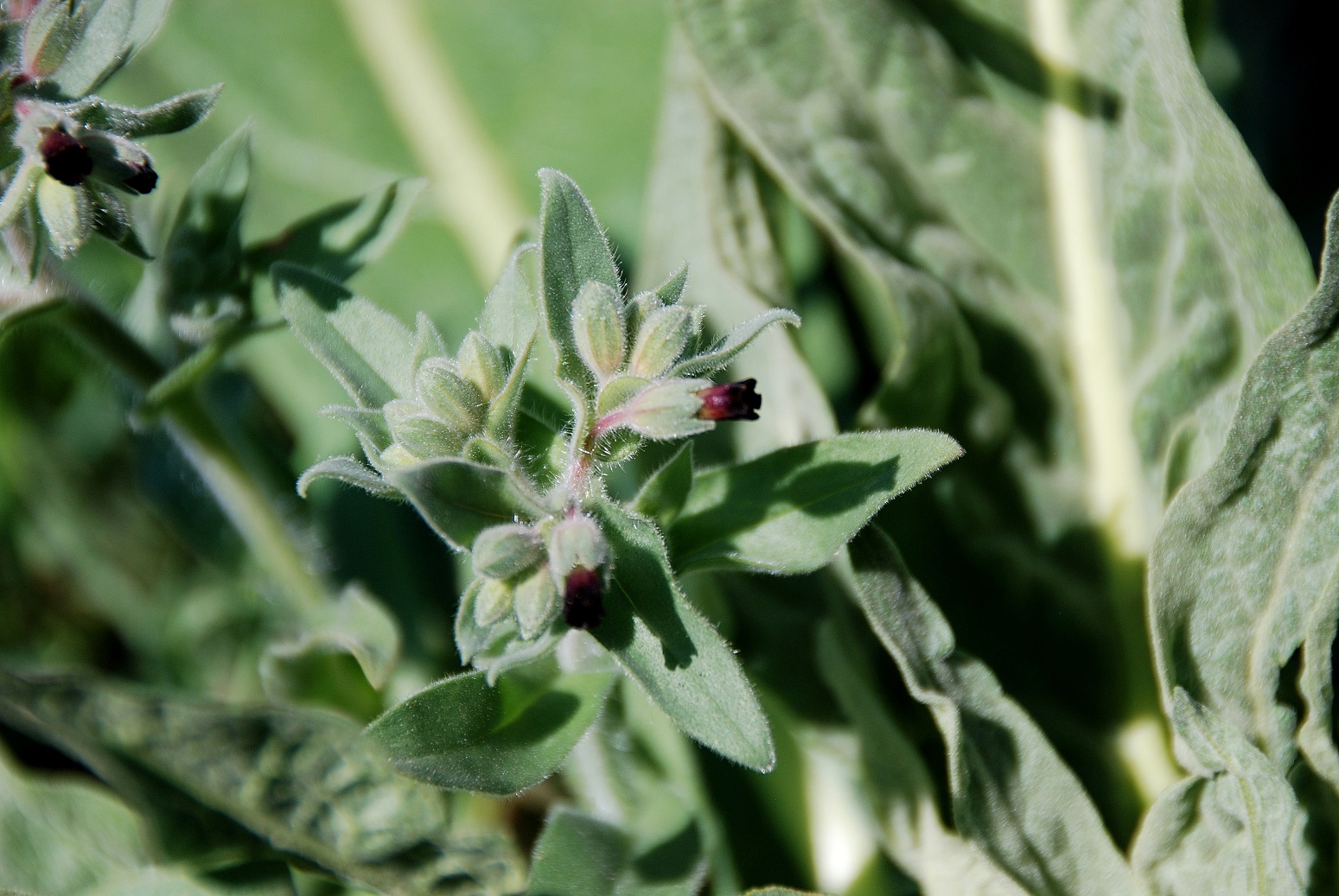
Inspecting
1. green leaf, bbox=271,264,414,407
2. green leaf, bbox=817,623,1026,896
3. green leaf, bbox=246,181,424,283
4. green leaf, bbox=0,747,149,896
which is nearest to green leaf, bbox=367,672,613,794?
green leaf, bbox=271,264,414,407

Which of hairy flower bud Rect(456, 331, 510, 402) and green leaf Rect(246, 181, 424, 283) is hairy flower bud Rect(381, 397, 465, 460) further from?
green leaf Rect(246, 181, 424, 283)

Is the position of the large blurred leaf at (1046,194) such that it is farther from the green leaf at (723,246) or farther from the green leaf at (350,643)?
the green leaf at (350,643)

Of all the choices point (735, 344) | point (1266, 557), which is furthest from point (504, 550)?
point (1266, 557)

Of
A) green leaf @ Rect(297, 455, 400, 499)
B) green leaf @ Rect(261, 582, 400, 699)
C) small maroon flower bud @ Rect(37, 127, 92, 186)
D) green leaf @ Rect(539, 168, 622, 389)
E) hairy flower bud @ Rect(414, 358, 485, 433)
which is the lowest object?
green leaf @ Rect(261, 582, 400, 699)

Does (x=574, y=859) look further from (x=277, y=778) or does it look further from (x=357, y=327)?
(x=357, y=327)

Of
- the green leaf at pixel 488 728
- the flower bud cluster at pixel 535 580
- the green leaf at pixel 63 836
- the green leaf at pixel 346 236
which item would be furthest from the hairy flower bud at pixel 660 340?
the green leaf at pixel 63 836

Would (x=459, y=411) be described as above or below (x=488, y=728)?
above

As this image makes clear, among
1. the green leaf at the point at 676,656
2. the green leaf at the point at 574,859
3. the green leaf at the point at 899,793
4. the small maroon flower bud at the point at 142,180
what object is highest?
the small maroon flower bud at the point at 142,180

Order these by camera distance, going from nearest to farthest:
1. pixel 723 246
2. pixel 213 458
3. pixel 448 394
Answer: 1. pixel 448 394
2. pixel 723 246
3. pixel 213 458
